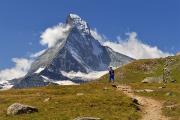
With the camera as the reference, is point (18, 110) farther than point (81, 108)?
No

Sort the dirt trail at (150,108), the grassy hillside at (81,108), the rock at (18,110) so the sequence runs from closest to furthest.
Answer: the grassy hillside at (81,108) → the dirt trail at (150,108) → the rock at (18,110)

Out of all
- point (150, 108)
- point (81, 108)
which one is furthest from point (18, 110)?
point (150, 108)

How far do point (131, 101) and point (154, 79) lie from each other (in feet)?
326

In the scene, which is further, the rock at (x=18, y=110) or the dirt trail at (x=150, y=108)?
the rock at (x=18, y=110)

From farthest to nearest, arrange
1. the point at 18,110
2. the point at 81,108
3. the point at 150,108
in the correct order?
the point at 150,108 → the point at 81,108 → the point at 18,110

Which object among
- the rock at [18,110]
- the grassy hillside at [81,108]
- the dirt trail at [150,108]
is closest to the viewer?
the grassy hillside at [81,108]

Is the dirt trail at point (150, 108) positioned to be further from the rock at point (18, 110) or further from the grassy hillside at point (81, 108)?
the rock at point (18, 110)

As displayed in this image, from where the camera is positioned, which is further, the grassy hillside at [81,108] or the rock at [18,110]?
the rock at [18,110]

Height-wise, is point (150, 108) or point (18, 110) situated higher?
point (150, 108)

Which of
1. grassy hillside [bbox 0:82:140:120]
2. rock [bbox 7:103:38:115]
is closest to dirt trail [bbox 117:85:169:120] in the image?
grassy hillside [bbox 0:82:140:120]

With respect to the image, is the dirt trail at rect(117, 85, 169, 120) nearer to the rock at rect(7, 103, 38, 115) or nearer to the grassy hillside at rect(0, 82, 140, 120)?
the grassy hillside at rect(0, 82, 140, 120)

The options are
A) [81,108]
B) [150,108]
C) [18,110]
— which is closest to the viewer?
[18,110]

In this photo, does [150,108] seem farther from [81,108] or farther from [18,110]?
[18,110]

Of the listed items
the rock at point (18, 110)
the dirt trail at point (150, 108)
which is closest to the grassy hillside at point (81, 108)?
the rock at point (18, 110)
